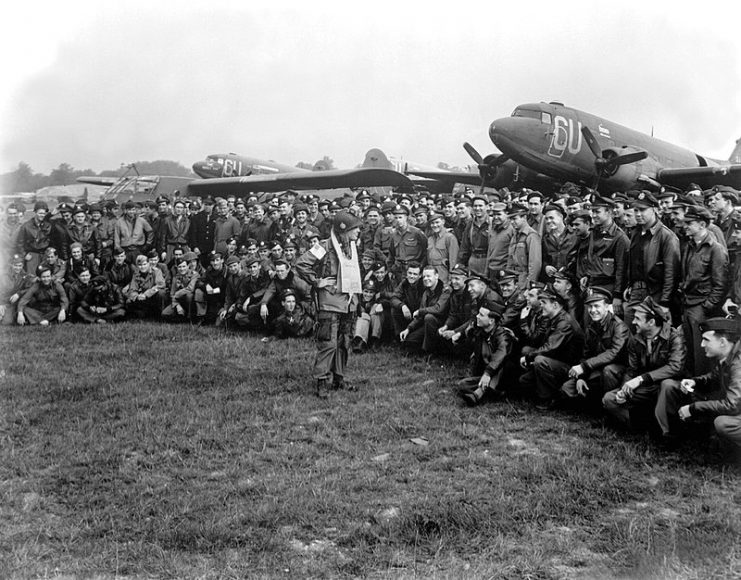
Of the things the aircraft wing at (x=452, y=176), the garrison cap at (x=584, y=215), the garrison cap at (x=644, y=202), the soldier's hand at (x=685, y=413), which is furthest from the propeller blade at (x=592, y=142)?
the soldier's hand at (x=685, y=413)

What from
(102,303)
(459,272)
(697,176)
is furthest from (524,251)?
(697,176)

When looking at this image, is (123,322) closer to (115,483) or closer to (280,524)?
(115,483)

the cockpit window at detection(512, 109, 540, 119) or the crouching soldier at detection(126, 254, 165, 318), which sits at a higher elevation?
the cockpit window at detection(512, 109, 540, 119)

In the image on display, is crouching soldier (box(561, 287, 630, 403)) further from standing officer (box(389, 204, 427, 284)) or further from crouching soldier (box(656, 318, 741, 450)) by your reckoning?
standing officer (box(389, 204, 427, 284))

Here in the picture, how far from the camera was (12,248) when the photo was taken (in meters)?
13.2

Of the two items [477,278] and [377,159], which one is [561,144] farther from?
[377,159]

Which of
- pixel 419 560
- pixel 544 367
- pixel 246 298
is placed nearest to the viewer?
pixel 419 560

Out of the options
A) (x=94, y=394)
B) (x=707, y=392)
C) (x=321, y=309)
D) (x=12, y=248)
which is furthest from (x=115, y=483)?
(x=12, y=248)

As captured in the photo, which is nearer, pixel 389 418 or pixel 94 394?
pixel 389 418

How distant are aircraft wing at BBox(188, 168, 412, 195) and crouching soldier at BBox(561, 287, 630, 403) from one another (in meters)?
16.2

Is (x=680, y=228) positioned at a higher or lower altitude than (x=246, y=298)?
higher

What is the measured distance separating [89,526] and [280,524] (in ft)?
4.08

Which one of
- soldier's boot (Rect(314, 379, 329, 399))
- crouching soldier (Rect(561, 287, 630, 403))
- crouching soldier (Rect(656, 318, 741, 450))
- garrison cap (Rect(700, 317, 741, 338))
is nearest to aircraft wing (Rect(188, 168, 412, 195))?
soldier's boot (Rect(314, 379, 329, 399))

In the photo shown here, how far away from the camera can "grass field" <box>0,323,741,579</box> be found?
3945 mm
